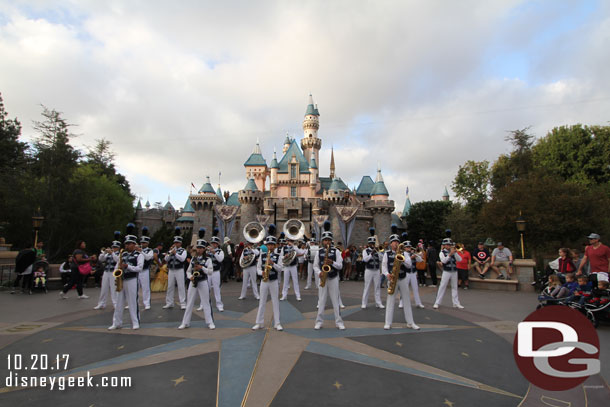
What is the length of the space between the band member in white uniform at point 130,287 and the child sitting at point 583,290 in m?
10.2

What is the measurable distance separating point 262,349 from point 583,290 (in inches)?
297

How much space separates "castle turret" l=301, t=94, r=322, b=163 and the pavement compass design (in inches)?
2047

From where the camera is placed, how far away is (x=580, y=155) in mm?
32156

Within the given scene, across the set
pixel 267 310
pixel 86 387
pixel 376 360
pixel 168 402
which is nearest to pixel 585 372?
pixel 376 360

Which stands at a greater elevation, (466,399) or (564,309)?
(564,309)

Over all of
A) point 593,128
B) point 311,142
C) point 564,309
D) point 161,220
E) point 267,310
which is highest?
point 311,142

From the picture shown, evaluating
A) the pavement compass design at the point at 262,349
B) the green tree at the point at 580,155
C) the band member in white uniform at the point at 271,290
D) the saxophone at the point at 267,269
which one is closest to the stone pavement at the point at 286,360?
the pavement compass design at the point at 262,349

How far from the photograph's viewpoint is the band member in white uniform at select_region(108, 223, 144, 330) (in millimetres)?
7797

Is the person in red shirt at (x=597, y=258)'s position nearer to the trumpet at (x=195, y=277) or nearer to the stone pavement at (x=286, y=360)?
the stone pavement at (x=286, y=360)

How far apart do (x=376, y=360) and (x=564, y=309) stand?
287 centimetres

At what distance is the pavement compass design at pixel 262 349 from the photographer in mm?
4707

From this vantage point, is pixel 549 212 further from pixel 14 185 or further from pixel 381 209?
pixel 14 185

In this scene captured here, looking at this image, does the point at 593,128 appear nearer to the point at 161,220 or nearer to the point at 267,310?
the point at 267,310

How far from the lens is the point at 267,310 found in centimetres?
986
